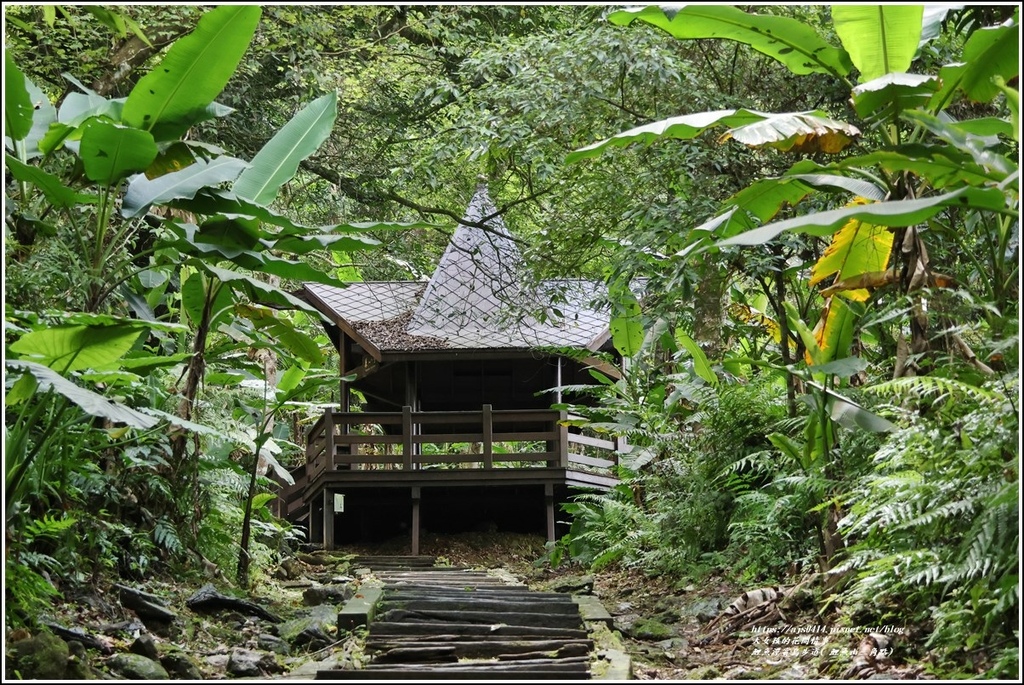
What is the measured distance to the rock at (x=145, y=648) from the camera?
19.0 feet

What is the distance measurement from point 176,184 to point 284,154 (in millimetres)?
1102

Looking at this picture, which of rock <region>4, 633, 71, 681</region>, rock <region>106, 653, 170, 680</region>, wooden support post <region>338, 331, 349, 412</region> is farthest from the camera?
wooden support post <region>338, 331, 349, 412</region>

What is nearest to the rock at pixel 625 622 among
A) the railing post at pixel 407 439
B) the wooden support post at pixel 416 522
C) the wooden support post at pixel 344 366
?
the wooden support post at pixel 416 522

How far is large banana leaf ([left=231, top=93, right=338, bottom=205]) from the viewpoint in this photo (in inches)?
267

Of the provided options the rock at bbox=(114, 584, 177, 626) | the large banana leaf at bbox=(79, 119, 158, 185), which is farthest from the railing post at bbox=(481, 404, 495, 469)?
the large banana leaf at bbox=(79, 119, 158, 185)

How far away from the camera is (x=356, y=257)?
57.5ft

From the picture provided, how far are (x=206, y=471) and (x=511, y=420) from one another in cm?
707

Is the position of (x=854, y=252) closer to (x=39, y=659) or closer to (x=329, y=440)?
(x=39, y=659)

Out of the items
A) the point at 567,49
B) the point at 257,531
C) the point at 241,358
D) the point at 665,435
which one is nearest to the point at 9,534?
the point at 241,358

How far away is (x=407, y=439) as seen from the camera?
48.8ft

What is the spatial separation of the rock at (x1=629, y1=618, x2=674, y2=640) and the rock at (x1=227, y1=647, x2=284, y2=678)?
102 inches

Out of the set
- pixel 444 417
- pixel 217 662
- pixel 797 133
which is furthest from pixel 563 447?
pixel 797 133

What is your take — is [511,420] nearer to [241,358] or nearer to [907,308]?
[241,358]

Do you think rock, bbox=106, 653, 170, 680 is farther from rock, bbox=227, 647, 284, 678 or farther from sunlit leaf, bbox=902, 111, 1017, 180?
sunlit leaf, bbox=902, 111, 1017, 180
